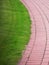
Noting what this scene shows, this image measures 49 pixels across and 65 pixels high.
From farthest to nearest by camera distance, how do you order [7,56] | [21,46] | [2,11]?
[2,11]
[21,46]
[7,56]

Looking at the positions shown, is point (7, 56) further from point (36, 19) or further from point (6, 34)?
point (36, 19)

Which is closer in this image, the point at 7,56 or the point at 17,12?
the point at 7,56

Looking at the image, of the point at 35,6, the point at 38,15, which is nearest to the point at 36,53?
the point at 38,15

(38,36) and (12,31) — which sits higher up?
(12,31)
